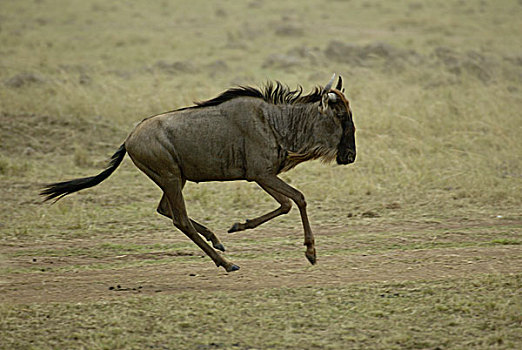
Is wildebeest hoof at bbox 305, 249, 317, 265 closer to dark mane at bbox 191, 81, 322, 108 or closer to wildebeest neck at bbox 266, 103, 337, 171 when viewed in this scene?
wildebeest neck at bbox 266, 103, 337, 171

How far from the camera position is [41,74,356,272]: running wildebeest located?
576cm

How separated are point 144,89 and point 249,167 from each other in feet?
25.8

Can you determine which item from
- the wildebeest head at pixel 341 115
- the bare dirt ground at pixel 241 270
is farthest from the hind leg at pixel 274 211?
the wildebeest head at pixel 341 115

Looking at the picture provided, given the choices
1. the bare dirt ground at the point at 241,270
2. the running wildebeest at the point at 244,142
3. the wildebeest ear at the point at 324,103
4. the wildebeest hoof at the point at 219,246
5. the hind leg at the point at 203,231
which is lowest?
the bare dirt ground at the point at 241,270

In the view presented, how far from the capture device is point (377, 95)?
1270cm

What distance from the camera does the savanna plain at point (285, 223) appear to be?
4.69 metres

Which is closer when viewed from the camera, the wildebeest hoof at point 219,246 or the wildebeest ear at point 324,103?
the wildebeest ear at point 324,103

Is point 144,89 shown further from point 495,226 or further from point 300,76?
point 495,226

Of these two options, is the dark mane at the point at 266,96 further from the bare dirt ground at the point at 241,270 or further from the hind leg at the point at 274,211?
the bare dirt ground at the point at 241,270

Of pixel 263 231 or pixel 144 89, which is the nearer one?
pixel 263 231

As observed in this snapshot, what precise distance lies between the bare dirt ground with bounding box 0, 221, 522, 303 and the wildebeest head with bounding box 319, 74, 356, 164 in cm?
93

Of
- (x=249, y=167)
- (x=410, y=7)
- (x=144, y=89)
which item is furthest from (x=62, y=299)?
(x=410, y=7)

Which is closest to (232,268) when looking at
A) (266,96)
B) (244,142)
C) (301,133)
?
(244,142)

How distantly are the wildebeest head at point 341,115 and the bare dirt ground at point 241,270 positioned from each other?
0.93m
